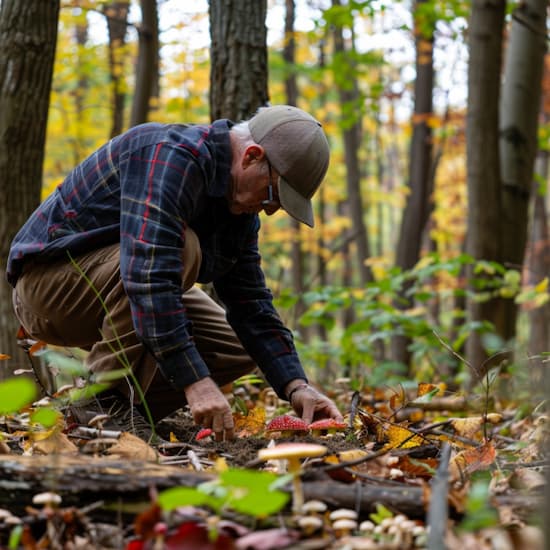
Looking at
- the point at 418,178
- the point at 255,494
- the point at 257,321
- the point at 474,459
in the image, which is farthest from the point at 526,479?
the point at 418,178

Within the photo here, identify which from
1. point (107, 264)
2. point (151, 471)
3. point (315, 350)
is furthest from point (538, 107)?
point (151, 471)

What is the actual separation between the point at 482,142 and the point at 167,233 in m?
4.35

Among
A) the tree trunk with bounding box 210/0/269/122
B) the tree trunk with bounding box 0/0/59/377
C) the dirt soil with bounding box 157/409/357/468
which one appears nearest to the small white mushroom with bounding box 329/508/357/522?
the dirt soil with bounding box 157/409/357/468

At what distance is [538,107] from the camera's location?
6.82 meters

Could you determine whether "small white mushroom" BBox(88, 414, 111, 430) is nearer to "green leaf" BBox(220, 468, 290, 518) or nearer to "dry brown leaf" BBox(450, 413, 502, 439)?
"green leaf" BBox(220, 468, 290, 518)

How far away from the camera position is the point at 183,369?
2.65 meters

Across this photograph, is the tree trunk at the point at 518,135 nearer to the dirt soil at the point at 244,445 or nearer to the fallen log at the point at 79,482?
the dirt soil at the point at 244,445

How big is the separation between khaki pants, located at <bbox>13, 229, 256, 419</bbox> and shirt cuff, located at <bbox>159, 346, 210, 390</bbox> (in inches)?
8.4

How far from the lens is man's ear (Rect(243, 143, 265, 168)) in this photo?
9.55ft

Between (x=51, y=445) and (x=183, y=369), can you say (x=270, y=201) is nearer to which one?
(x=183, y=369)

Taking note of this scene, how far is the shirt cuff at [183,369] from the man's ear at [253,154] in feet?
2.84

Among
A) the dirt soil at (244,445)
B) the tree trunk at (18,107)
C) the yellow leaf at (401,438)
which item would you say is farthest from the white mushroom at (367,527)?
the tree trunk at (18,107)

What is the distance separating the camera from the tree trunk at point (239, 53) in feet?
14.7

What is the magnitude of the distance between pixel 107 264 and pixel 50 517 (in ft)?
4.82
